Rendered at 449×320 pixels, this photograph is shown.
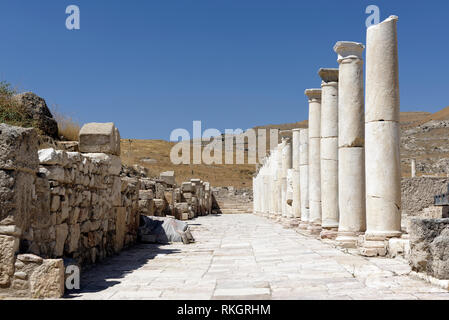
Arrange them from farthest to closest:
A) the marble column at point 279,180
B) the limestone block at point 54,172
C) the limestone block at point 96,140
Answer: the marble column at point 279,180, the limestone block at point 96,140, the limestone block at point 54,172

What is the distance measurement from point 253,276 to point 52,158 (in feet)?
10.6

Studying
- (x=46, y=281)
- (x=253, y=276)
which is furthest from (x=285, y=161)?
(x=46, y=281)

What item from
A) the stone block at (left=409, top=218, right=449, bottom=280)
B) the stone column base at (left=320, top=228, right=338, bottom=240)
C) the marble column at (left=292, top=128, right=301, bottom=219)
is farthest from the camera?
the marble column at (left=292, top=128, right=301, bottom=219)

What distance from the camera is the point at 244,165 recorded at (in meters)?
75.6

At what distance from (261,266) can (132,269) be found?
210cm

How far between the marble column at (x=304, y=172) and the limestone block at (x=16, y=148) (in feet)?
40.0

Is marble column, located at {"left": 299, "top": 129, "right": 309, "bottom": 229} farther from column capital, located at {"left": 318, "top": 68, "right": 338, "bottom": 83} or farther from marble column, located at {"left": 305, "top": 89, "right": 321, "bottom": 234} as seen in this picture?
column capital, located at {"left": 318, "top": 68, "right": 338, "bottom": 83}

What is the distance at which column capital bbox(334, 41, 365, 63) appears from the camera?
36.1ft

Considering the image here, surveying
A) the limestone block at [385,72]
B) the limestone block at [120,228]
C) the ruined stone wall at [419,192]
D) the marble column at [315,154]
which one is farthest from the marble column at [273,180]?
the limestone block at [385,72]

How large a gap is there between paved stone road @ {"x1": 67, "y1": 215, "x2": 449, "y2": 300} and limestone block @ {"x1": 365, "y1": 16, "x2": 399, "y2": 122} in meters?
2.79

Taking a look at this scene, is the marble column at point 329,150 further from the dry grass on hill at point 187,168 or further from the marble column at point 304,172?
the dry grass on hill at point 187,168

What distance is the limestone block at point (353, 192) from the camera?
10883 millimetres

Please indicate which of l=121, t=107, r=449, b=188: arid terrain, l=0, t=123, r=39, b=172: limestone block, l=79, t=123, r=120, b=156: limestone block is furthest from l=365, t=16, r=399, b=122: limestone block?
l=121, t=107, r=449, b=188: arid terrain
